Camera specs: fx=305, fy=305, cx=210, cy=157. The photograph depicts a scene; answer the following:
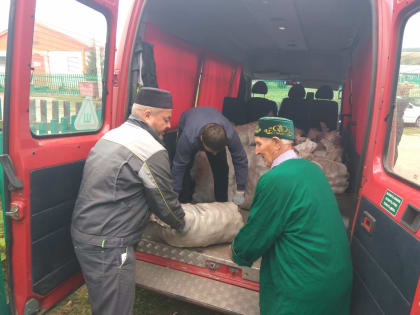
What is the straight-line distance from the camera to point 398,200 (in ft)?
4.43

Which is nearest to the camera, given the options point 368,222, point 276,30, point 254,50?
point 368,222

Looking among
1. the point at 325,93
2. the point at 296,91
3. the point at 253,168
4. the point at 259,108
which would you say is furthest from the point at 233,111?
the point at 253,168

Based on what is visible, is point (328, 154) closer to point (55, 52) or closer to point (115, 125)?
point (115, 125)

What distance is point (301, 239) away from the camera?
59.3 inches

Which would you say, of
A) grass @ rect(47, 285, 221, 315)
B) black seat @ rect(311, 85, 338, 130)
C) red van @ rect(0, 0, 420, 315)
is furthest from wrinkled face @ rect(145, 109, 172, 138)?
black seat @ rect(311, 85, 338, 130)

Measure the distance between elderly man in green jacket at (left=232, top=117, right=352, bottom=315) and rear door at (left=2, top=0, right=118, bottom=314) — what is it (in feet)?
3.79

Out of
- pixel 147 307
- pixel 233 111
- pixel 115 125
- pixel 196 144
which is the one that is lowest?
pixel 147 307

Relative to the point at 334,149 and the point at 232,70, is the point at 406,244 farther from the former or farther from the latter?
the point at 232,70

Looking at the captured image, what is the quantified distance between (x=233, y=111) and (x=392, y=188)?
14.4 feet

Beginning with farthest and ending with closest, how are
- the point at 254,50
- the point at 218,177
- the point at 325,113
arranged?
1. the point at 254,50
2. the point at 325,113
3. the point at 218,177

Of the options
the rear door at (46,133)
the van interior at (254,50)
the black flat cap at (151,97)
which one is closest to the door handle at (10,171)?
the rear door at (46,133)

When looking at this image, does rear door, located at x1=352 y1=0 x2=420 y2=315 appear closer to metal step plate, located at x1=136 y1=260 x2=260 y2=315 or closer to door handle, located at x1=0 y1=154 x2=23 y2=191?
metal step plate, located at x1=136 y1=260 x2=260 y2=315

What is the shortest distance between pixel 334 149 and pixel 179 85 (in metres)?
2.30

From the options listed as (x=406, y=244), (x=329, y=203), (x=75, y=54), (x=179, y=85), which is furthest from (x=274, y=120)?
(x=179, y=85)
